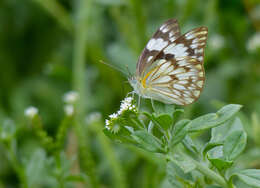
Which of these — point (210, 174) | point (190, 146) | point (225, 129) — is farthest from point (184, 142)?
point (225, 129)

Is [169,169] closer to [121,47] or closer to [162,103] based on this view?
[162,103]

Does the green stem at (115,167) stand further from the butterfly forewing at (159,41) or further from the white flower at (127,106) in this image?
the white flower at (127,106)

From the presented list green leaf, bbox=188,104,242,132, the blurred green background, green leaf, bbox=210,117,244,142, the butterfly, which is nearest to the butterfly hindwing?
the butterfly

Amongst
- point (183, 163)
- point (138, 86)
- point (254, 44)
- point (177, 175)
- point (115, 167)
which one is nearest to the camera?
point (183, 163)

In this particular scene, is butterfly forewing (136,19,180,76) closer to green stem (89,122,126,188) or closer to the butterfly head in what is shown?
the butterfly head

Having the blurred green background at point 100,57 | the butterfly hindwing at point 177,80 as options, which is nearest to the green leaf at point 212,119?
the butterfly hindwing at point 177,80

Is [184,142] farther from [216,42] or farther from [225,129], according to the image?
[216,42]
